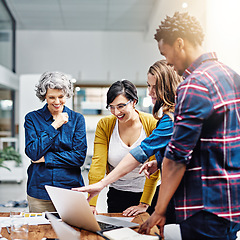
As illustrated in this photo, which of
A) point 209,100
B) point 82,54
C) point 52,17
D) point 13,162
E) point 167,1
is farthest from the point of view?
point 82,54

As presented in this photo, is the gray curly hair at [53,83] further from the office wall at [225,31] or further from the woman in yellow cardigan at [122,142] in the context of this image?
the office wall at [225,31]

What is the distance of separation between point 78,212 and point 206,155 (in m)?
0.59

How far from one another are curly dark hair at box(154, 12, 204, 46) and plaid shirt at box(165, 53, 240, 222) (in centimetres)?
13

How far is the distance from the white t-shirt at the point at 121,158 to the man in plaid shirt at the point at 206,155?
810 mm

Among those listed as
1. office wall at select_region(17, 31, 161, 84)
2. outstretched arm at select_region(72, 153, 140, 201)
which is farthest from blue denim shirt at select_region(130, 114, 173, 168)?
office wall at select_region(17, 31, 161, 84)

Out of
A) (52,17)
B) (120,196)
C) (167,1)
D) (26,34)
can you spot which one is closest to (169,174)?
(120,196)

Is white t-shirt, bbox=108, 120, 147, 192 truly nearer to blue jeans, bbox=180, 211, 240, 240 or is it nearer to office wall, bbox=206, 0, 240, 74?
blue jeans, bbox=180, 211, 240, 240

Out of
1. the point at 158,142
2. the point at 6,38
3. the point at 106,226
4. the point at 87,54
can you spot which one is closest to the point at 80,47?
the point at 87,54

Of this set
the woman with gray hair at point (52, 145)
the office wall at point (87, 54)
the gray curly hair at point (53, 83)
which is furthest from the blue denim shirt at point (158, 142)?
the office wall at point (87, 54)

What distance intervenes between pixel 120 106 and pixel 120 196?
0.57 m

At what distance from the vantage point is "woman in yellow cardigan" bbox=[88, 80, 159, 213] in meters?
1.81

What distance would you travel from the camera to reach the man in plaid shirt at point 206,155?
3.32ft

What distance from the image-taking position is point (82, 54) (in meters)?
9.09

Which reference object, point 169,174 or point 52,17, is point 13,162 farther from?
point 169,174
